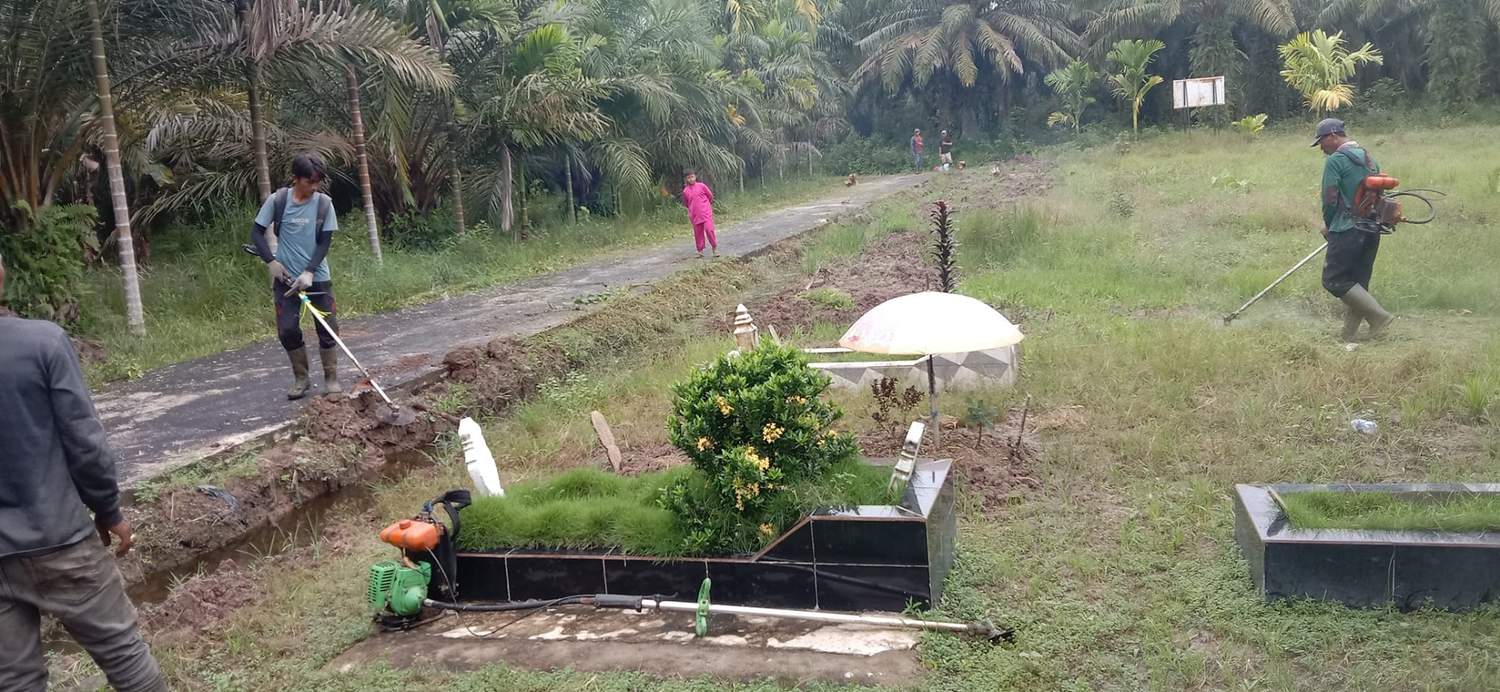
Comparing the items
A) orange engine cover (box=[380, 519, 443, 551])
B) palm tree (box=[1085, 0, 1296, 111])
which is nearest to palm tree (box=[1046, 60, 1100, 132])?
palm tree (box=[1085, 0, 1296, 111])

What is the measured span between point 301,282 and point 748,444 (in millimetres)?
4021

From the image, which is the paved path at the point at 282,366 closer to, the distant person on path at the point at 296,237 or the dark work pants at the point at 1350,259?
the distant person on path at the point at 296,237

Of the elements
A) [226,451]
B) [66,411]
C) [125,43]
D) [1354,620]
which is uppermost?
[125,43]

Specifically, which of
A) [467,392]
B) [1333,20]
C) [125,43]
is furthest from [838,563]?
[1333,20]

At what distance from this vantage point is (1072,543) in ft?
15.6

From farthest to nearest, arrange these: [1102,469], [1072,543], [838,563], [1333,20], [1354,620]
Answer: [1333,20], [1102,469], [1072,543], [838,563], [1354,620]

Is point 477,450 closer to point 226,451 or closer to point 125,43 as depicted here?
point 226,451

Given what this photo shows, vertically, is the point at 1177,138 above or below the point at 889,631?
above

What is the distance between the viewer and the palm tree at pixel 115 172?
9.32m

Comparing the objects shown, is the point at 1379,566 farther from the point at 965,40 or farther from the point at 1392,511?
the point at 965,40

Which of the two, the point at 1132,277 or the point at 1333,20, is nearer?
the point at 1132,277

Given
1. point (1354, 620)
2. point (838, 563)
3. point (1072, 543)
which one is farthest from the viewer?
point (1072, 543)

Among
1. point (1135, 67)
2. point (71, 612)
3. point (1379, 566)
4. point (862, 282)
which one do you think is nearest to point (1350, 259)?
point (1379, 566)

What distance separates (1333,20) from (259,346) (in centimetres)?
3327
